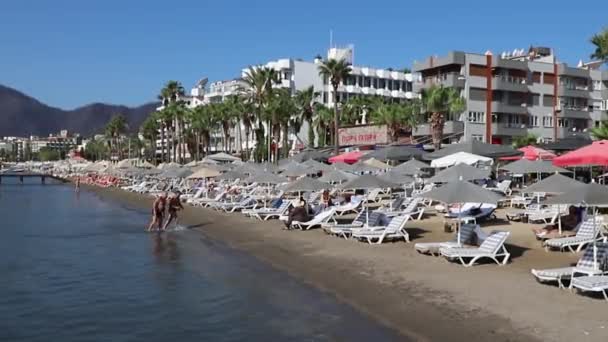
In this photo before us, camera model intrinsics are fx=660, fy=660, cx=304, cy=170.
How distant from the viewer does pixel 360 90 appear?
9250 centimetres

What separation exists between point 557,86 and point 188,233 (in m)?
49.2

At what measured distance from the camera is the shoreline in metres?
10.0

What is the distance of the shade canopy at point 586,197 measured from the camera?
12.5m

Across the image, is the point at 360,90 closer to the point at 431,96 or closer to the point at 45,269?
the point at 431,96

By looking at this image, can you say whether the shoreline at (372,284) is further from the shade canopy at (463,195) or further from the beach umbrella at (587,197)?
the beach umbrella at (587,197)

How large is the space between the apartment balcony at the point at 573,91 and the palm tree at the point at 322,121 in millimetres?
23218

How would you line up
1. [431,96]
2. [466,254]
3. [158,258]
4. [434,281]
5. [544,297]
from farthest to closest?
[431,96] → [158,258] → [466,254] → [434,281] → [544,297]

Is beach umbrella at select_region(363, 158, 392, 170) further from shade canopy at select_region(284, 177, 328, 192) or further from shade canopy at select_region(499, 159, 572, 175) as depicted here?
shade canopy at select_region(284, 177, 328, 192)

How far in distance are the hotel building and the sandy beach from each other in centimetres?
3840

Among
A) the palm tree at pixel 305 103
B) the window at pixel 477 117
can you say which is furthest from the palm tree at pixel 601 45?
the palm tree at pixel 305 103

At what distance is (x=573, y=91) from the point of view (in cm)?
6519

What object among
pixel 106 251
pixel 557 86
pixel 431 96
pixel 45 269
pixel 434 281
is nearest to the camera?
pixel 434 281

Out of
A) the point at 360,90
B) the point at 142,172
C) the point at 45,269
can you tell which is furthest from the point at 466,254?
the point at 360,90

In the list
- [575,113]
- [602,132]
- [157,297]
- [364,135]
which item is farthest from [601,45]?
[575,113]
